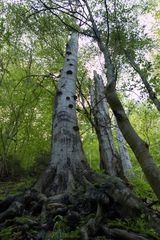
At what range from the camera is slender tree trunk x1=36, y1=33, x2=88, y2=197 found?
3.88 meters

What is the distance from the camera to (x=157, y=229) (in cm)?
281

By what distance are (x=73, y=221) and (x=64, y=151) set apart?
148 centimetres

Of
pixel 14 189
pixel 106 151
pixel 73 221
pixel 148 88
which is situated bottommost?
pixel 73 221

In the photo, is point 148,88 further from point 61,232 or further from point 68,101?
point 61,232

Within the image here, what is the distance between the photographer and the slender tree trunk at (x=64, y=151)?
3.88 metres

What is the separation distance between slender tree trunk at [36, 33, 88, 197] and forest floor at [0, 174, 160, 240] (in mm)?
350

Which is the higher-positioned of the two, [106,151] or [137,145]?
[106,151]

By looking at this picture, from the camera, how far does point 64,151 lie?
169 inches

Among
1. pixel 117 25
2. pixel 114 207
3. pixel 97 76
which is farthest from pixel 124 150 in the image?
pixel 114 207

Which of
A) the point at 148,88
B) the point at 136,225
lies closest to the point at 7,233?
the point at 136,225

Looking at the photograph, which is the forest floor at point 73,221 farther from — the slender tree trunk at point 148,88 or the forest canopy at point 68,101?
the slender tree trunk at point 148,88

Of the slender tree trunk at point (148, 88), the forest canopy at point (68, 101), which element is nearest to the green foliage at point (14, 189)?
the forest canopy at point (68, 101)

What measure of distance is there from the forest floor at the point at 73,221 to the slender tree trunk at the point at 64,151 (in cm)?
35

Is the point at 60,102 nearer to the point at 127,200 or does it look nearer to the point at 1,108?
the point at 127,200
